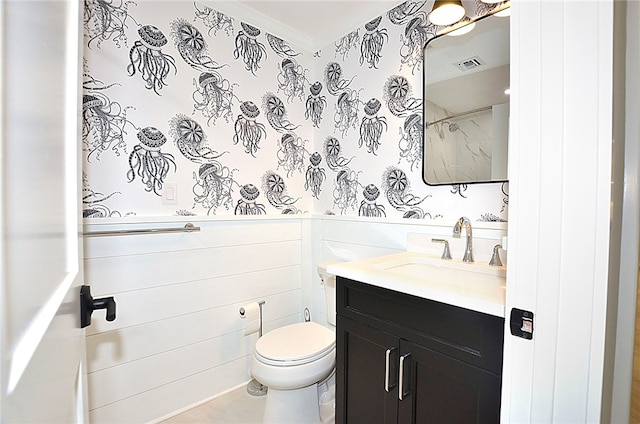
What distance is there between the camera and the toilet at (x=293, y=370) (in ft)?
4.75

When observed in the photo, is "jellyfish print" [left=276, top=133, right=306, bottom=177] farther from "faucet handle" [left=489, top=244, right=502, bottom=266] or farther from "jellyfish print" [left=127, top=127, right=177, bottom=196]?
"faucet handle" [left=489, top=244, right=502, bottom=266]

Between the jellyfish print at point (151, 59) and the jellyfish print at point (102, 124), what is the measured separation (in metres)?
0.18

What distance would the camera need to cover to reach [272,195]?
6.80 feet

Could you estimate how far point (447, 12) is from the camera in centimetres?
141

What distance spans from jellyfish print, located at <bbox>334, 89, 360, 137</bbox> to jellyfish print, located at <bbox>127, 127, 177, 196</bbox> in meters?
1.02

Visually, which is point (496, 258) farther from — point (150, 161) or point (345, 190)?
point (150, 161)

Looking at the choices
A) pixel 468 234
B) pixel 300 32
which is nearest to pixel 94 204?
pixel 300 32

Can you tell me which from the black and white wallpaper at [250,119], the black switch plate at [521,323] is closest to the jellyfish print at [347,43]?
the black and white wallpaper at [250,119]

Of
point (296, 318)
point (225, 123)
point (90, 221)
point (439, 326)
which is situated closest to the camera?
point (439, 326)

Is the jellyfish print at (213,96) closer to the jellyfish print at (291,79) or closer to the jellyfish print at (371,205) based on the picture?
the jellyfish print at (291,79)
